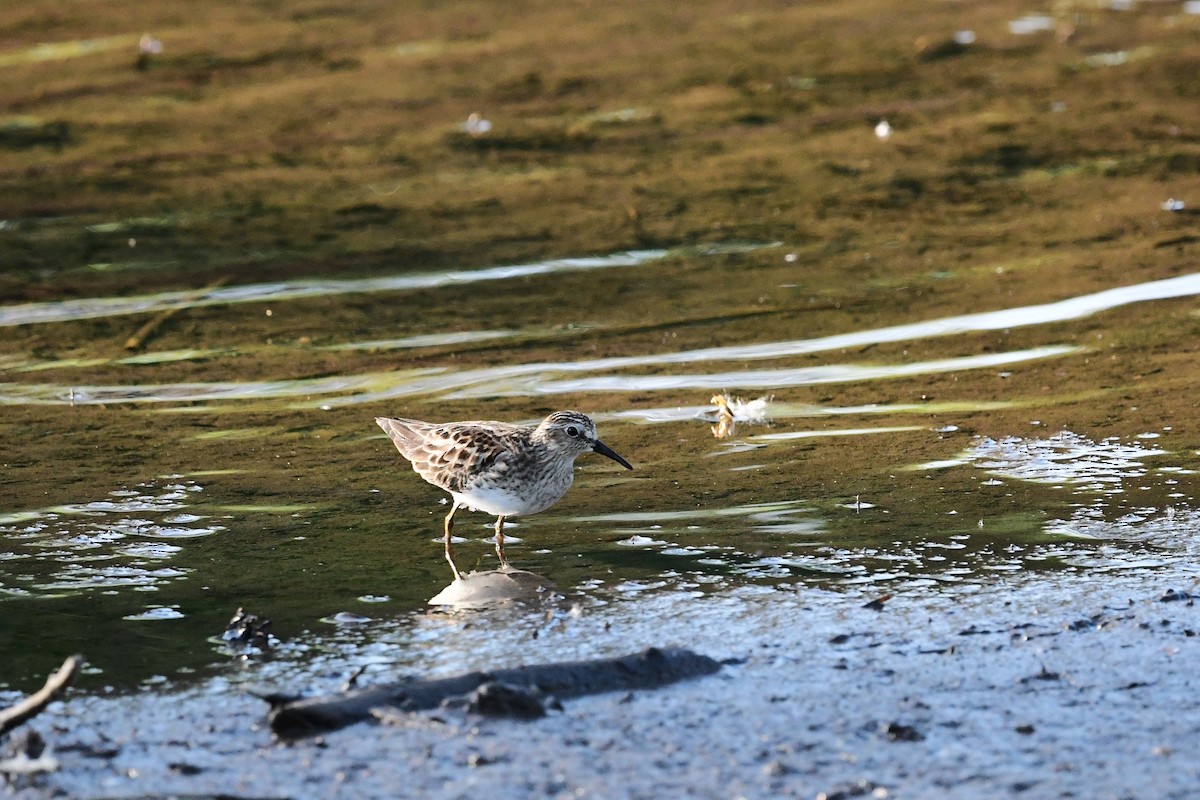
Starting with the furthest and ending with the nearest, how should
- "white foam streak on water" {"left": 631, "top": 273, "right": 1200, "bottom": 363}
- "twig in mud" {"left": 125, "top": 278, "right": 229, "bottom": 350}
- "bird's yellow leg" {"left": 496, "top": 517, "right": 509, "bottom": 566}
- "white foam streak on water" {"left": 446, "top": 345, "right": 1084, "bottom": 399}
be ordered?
"twig in mud" {"left": 125, "top": 278, "right": 229, "bottom": 350} → "white foam streak on water" {"left": 631, "top": 273, "right": 1200, "bottom": 363} → "white foam streak on water" {"left": 446, "top": 345, "right": 1084, "bottom": 399} → "bird's yellow leg" {"left": 496, "top": 517, "right": 509, "bottom": 566}

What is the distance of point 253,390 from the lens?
9.24m

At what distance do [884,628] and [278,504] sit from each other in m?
2.97

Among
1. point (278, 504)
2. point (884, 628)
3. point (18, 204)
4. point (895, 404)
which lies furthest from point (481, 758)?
point (18, 204)

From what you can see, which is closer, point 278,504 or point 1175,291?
point 278,504

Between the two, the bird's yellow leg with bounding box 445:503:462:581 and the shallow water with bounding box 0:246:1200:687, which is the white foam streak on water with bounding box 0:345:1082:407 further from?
the bird's yellow leg with bounding box 445:503:462:581

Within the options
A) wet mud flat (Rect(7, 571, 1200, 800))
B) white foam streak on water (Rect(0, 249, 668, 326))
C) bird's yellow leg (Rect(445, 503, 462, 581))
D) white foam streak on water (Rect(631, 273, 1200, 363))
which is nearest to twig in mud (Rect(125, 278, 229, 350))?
white foam streak on water (Rect(0, 249, 668, 326))

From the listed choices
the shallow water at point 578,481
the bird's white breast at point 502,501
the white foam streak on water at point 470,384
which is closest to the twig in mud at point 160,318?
the shallow water at point 578,481

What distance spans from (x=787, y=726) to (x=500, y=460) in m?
2.28

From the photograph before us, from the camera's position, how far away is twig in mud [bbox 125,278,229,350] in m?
10.2

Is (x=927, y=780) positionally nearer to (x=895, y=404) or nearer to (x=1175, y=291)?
(x=895, y=404)

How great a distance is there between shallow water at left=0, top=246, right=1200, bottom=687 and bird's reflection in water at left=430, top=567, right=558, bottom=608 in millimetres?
96

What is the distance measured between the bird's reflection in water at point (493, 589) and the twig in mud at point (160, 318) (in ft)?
14.6

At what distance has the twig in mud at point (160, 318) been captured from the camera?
10.2 m

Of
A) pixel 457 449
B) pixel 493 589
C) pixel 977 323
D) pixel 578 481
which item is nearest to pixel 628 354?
pixel 578 481
